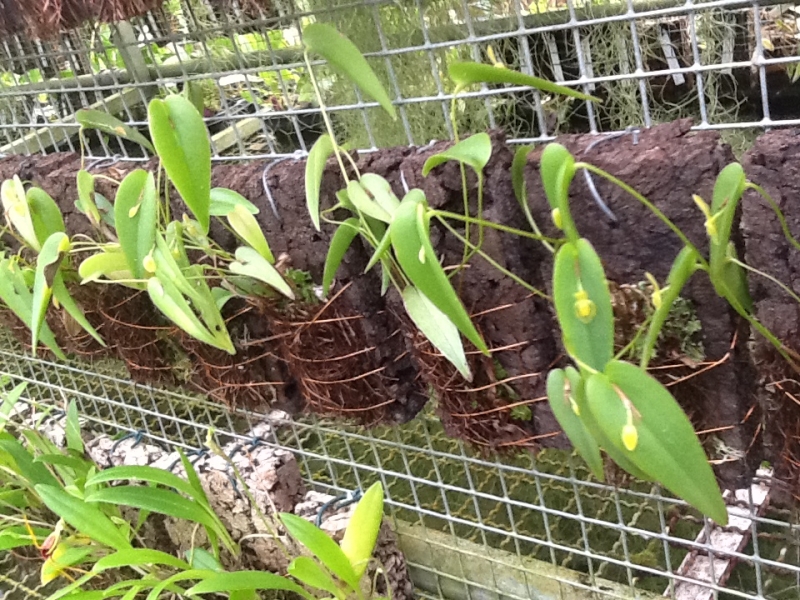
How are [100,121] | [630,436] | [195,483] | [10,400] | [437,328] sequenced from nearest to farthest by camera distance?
[630,436] < [437,328] < [100,121] < [195,483] < [10,400]

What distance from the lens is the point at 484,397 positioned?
2.38ft

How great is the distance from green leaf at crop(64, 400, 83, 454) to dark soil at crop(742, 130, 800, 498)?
99cm

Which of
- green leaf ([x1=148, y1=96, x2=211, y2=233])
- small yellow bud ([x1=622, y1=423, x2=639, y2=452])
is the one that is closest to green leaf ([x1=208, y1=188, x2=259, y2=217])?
green leaf ([x1=148, y1=96, x2=211, y2=233])

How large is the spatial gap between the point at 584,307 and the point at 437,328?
185mm

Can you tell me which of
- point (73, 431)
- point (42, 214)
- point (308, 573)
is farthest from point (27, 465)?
point (308, 573)

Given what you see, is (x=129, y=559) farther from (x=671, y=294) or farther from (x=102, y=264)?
(x=671, y=294)

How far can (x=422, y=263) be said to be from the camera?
510 millimetres

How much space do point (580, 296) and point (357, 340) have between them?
0.38 meters

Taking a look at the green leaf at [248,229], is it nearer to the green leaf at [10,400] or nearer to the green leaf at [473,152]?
the green leaf at [473,152]

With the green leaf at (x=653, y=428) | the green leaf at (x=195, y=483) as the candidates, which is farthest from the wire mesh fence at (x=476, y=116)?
the green leaf at (x=653, y=428)

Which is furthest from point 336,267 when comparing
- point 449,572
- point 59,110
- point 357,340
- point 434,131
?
point 59,110

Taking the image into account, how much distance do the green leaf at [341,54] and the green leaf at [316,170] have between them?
0.26ft

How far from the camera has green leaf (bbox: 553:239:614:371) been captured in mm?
451

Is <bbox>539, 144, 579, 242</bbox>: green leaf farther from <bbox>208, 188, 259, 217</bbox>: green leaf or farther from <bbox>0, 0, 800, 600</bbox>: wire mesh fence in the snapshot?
<bbox>208, 188, 259, 217</bbox>: green leaf
